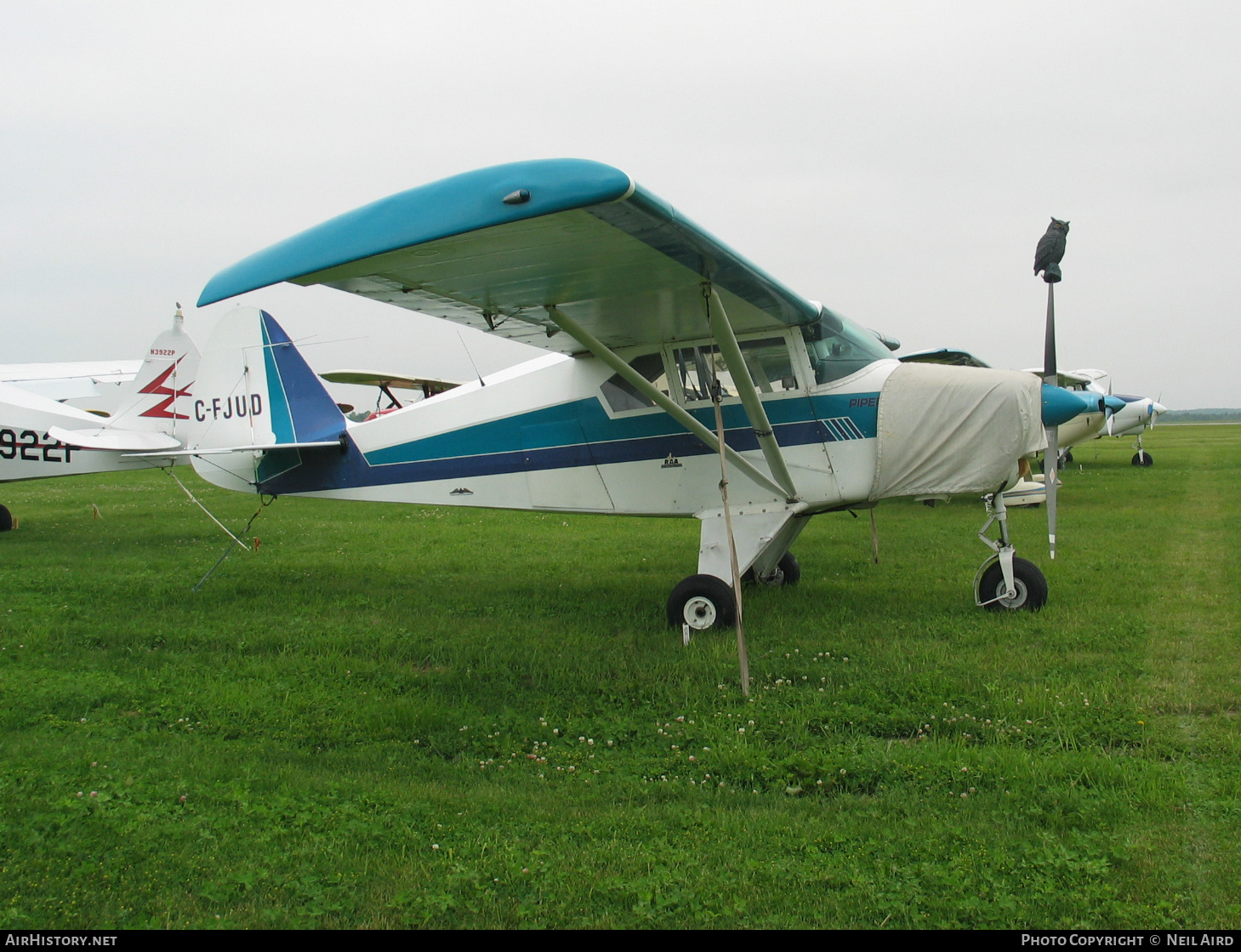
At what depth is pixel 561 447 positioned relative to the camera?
7820mm

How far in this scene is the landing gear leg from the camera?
272 inches

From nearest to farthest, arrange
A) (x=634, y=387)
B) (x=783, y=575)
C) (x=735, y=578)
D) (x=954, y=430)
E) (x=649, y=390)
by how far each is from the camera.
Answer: (x=735, y=578) → (x=649, y=390) → (x=954, y=430) → (x=634, y=387) → (x=783, y=575)

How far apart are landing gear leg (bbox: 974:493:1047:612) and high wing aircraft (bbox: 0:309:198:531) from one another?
11673mm

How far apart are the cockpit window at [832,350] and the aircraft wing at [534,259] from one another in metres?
0.25

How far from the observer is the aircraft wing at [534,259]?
13.4 ft

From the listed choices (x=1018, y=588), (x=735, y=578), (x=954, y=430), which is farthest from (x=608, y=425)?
(x=1018, y=588)

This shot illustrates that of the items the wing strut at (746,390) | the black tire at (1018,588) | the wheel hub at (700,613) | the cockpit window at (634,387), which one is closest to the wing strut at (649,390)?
the wing strut at (746,390)

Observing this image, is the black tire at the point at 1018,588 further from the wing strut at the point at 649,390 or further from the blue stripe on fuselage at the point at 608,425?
the wing strut at the point at 649,390

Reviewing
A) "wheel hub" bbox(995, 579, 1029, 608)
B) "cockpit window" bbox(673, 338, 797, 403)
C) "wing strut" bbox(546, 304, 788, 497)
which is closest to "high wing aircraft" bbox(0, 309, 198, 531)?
"cockpit window" bbox(673, 338, 797, 403)

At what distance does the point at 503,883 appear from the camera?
2994 millimetres

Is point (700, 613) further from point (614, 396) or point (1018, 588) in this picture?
point (1018, 588)

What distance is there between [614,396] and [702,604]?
6.88 feet

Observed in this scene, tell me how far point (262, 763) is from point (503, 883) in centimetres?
177

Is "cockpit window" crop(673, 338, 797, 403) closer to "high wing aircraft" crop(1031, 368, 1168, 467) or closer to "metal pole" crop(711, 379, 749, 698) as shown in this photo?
"metal pole" crop(711, 379, 749, 698)
